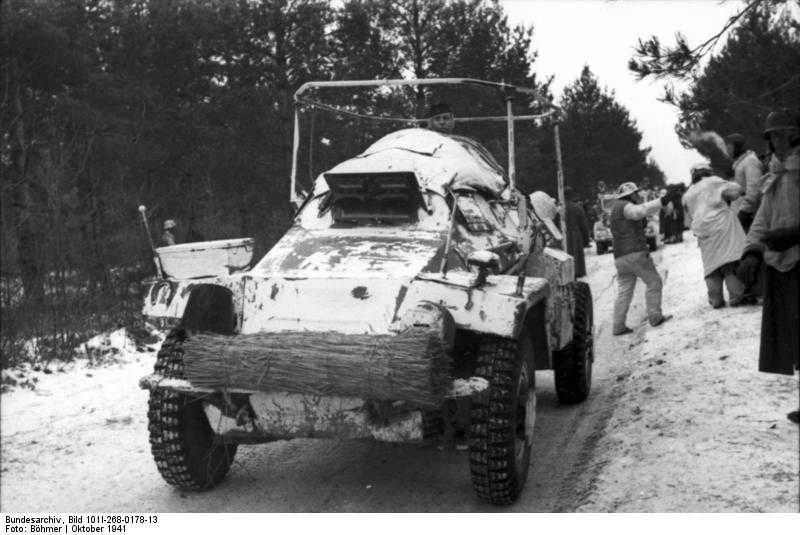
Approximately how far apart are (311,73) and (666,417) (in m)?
4.17

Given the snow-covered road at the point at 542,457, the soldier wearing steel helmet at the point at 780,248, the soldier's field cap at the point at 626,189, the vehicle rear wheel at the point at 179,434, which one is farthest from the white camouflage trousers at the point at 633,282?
the vehicle rear wheel at the point at 179,434

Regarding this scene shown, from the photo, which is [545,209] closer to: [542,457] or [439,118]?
[439,118]

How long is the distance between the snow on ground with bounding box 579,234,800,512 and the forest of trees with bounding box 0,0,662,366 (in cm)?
195

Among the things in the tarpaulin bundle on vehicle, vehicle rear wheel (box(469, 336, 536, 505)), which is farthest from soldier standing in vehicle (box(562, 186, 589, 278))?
vehicle rear wheel (box(469, 336, 536, 505))

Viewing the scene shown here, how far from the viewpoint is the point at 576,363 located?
6551 mm

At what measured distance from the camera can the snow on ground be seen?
426 centimetres

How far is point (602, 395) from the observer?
698cm

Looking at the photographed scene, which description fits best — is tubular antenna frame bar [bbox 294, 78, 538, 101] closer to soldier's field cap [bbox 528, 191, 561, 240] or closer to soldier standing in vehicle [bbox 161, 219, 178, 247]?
soldier's field cap [bbox 528, 191, 561, 240]

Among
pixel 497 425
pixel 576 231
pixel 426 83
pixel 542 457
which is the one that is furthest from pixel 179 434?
pixel 576 231

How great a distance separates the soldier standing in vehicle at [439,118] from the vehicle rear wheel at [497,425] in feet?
9.30

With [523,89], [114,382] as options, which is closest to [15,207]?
[114,382]

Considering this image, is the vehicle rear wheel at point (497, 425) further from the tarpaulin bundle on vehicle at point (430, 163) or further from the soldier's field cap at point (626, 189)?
the soldier's field cap at point (626, 189)

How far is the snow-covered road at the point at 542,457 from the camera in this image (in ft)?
14.8
